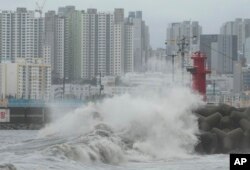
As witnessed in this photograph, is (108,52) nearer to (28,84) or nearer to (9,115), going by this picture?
(28,84)

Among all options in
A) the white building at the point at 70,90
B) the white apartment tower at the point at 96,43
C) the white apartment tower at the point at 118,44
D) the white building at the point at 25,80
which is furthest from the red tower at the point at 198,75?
the white apartment tower at the point at 96,43

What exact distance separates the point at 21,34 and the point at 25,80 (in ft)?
90.7

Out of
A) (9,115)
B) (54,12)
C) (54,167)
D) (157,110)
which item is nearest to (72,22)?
(54,12)

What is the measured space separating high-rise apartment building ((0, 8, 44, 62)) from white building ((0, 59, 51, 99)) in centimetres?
1990

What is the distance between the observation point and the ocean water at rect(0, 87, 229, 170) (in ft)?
66.0

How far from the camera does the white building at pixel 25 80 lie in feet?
385

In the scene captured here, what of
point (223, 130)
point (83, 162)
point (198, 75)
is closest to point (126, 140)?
point (223, 130)

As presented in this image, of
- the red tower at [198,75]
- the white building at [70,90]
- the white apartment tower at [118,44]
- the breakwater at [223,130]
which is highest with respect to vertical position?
the white apartment tower at [118,44]

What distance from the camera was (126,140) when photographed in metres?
24.4

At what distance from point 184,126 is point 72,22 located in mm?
115734

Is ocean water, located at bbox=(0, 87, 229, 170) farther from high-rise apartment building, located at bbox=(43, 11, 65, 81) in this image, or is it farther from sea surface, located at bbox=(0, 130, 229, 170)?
high-rise apartment building, located at bbox=(43, 11, 65, 81)

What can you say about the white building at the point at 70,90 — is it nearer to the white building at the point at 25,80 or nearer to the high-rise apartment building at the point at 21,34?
the white building at the point at 25,80

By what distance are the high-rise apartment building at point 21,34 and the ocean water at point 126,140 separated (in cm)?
10974

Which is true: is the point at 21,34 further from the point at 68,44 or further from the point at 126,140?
the point at 126,140
